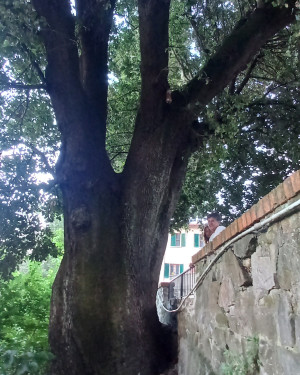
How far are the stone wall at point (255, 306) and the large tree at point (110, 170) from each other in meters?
0.98

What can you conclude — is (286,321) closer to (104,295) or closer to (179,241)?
(104,295)

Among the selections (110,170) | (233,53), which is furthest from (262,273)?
(233,53)

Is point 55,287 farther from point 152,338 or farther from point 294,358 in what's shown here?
point 294,358

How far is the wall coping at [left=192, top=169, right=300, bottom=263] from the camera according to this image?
1.95m

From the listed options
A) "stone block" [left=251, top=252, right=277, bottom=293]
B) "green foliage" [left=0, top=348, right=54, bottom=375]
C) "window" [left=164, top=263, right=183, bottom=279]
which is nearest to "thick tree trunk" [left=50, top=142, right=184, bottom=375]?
"green foliage" [left=0, top=348, right=54, bottom=375]

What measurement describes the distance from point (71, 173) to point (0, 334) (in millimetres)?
2233

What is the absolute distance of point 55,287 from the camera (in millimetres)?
4492

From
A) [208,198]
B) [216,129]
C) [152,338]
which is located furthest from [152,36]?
[208,198]

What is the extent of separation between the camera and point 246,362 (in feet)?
7.94

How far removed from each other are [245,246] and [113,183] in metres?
2.56

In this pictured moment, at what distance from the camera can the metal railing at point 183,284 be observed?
4.86 metres

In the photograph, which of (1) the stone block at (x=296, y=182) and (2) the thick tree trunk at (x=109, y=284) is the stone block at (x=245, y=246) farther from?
(2) the thick tree trunk at (x=109, y=284)

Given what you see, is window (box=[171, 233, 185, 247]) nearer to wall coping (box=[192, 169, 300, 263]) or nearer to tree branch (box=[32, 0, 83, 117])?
tree branch (box=[32, 0, 83, 117])

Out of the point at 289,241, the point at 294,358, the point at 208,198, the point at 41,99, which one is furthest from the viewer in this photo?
the point at 208,198
